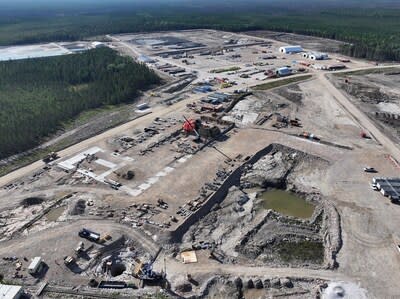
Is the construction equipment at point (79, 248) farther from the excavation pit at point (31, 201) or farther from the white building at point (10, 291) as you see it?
the excavation pit at point (31, 201)

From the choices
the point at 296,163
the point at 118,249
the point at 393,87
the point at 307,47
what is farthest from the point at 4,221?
the point at 307,47

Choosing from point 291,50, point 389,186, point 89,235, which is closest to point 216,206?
point 89,235

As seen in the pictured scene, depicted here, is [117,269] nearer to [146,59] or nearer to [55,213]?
[55,213]

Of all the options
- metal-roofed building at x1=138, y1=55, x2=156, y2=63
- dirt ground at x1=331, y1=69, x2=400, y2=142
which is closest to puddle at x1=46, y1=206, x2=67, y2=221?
dirt ground at x1=331, y1=69, x2=400, y2=142

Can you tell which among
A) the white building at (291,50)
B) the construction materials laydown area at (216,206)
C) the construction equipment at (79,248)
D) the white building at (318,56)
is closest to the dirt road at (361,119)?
the construction materials laydown area at (216,206)

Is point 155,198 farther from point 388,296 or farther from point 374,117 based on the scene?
point 374,117

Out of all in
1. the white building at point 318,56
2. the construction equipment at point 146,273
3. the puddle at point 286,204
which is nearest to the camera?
the construction equipment at point 146,273
